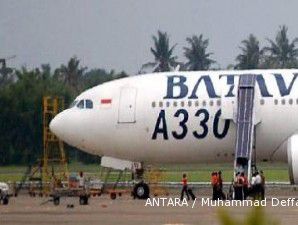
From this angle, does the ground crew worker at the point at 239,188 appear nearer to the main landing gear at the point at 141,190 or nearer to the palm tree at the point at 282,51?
the main landing gear at the point at 141,190

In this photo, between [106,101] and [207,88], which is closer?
[207,88]

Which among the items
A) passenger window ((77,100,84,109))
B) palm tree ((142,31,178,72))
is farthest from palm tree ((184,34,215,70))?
passenger window ((77,100,84,109))

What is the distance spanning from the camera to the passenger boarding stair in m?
29.2

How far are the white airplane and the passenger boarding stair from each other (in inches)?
11.3

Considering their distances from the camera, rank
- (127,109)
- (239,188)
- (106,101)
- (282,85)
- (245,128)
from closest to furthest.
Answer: (239,188), (245,128), (282,85), (127,109), (106,101)

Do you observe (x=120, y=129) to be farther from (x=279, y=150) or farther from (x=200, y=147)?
(x=279, y=150)

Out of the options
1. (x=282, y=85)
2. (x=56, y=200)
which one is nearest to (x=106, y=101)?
(x=56, y=200)

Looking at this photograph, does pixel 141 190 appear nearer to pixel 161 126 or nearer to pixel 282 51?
pixel 161 126

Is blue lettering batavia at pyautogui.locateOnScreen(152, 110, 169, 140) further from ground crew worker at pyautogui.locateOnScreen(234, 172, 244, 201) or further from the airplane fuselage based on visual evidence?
ground crew worker at pyautogui.locateOnScreen(234, 172, 244, 201)

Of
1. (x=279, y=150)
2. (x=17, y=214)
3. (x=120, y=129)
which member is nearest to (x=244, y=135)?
(x=279, y=150)

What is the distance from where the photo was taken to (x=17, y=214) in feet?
78.6

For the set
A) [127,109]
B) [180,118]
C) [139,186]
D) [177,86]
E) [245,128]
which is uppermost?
[177,86]

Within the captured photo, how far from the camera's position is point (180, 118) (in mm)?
30109

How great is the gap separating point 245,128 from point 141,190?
4298 millimetres
